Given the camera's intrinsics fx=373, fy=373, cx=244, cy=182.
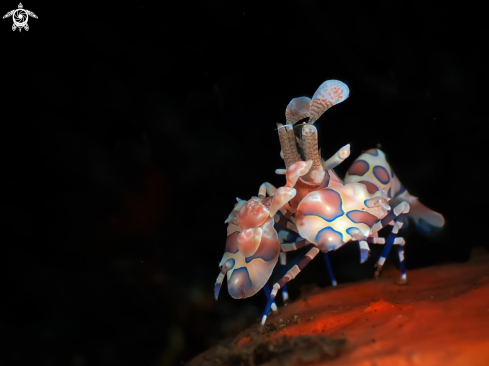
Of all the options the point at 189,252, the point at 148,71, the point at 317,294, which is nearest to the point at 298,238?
the point at 317,294

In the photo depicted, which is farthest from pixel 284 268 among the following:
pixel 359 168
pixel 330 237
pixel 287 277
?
pixel 359 168

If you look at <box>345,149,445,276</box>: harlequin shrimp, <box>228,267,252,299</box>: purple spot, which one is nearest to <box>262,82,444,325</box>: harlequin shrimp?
<box>228,267,252,299</box>: purple spot

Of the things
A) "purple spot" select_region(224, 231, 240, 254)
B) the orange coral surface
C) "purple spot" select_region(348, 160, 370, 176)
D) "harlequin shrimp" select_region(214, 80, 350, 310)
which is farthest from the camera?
"purple spot" select_region(348, 160, 370, 176)

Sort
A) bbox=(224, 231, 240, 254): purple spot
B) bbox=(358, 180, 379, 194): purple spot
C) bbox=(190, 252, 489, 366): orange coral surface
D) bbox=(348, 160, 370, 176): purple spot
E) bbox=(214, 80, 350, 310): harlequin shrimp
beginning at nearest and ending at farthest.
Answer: bbox=(190, 252, 489, 366): orange coral surface
bbox=(214, 80, 350, 310): harlequin shrimp
bbox=(224, 231, 240, 254): purple spot
bbox=(358, 180, 379, 194): purple spot
bbox=(348, 160, 370, 176): purple spot

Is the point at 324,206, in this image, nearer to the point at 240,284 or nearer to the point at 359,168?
the point at 240,284

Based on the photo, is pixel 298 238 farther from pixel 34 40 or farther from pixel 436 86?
pixel 34 40

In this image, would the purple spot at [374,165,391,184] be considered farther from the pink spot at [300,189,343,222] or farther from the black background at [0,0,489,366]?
the pink spot at [300,189,343,222]

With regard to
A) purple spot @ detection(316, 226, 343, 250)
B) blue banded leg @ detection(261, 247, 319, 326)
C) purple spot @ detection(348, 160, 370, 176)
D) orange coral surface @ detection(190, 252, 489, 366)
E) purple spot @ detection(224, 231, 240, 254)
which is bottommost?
orange coral surface @ detection(190, 252, 489, 366)
